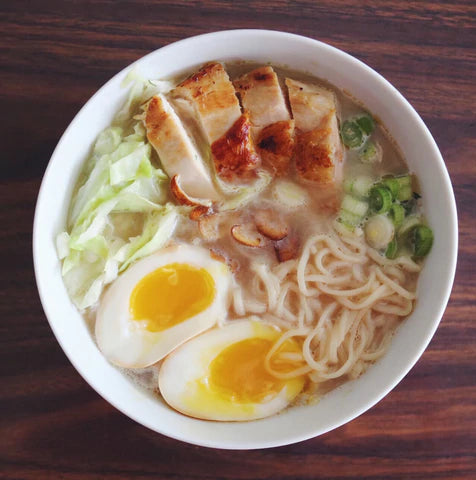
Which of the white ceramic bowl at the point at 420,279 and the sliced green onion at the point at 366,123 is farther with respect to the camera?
the sliced green onion at the point at 366,123

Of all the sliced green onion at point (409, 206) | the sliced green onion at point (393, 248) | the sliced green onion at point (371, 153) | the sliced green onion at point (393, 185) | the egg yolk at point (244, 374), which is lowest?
the egg yolk at point (244, 374)

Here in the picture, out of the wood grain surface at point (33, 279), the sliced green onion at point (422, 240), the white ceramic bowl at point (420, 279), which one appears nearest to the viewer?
the white ceramic bowl at point (420, 279)

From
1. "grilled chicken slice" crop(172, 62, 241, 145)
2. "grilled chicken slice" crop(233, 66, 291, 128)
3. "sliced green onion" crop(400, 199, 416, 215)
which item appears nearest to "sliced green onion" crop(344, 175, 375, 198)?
"sliced green onion" crop(400, 199, 416, 215)

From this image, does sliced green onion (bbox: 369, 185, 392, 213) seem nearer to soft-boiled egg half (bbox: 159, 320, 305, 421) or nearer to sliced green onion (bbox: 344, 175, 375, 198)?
sliced green onion (bbox: 344, 175, 375, 198)

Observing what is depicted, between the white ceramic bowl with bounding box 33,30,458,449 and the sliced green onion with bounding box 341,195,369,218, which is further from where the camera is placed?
the sliced green onion with bounding box 341,195,369,218

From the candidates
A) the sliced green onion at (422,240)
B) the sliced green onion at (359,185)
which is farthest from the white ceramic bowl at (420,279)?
the sliced green onion at (359,185)

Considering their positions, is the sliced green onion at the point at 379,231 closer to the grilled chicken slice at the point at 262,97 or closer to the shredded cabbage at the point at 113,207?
the grilled chicken slice at the point at 262,97

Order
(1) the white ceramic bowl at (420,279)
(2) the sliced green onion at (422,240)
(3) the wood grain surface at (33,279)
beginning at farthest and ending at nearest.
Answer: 1. (3) the wood grain surface at (33,279)
2. (2) the sliced green onion at (422,240)
3. (1) the white ceramic bowl at (420,279)

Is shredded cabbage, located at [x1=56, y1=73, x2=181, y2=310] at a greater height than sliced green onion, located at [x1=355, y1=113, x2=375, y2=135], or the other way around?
sliced green onion, located at [x1=355, y1=113, x2=375, y2=135]
